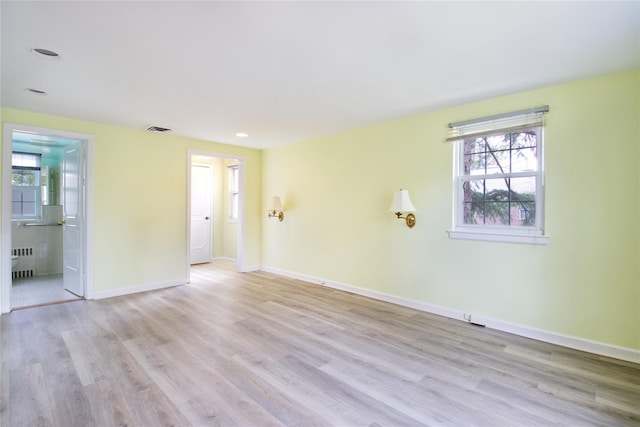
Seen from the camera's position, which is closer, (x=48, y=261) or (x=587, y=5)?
(x=587, y=5)

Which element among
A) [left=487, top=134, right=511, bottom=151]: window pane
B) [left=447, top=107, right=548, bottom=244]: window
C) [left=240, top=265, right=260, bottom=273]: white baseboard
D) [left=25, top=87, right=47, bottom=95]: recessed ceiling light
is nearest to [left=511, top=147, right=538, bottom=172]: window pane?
[left=447, top=107, right=548, bottom=244]: window

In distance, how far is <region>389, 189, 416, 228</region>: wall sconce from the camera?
370 cm

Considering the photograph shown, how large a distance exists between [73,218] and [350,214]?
3.97 m

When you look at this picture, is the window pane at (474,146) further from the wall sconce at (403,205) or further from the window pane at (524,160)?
the wall sconce at (403,205)

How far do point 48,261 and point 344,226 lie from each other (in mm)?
5547

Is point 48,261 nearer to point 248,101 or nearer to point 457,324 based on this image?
point 248,101

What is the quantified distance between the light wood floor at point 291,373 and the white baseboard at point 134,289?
559 millimetres

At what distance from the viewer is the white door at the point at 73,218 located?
4.24 m

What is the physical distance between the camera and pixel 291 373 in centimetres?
236

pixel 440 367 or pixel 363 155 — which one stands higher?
pixel 363 155

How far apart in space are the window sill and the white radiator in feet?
22.9

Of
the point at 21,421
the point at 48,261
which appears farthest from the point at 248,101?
the point at 48,261

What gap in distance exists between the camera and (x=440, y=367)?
2.45 metres

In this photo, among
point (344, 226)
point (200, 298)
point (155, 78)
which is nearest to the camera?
point (155, 78)
